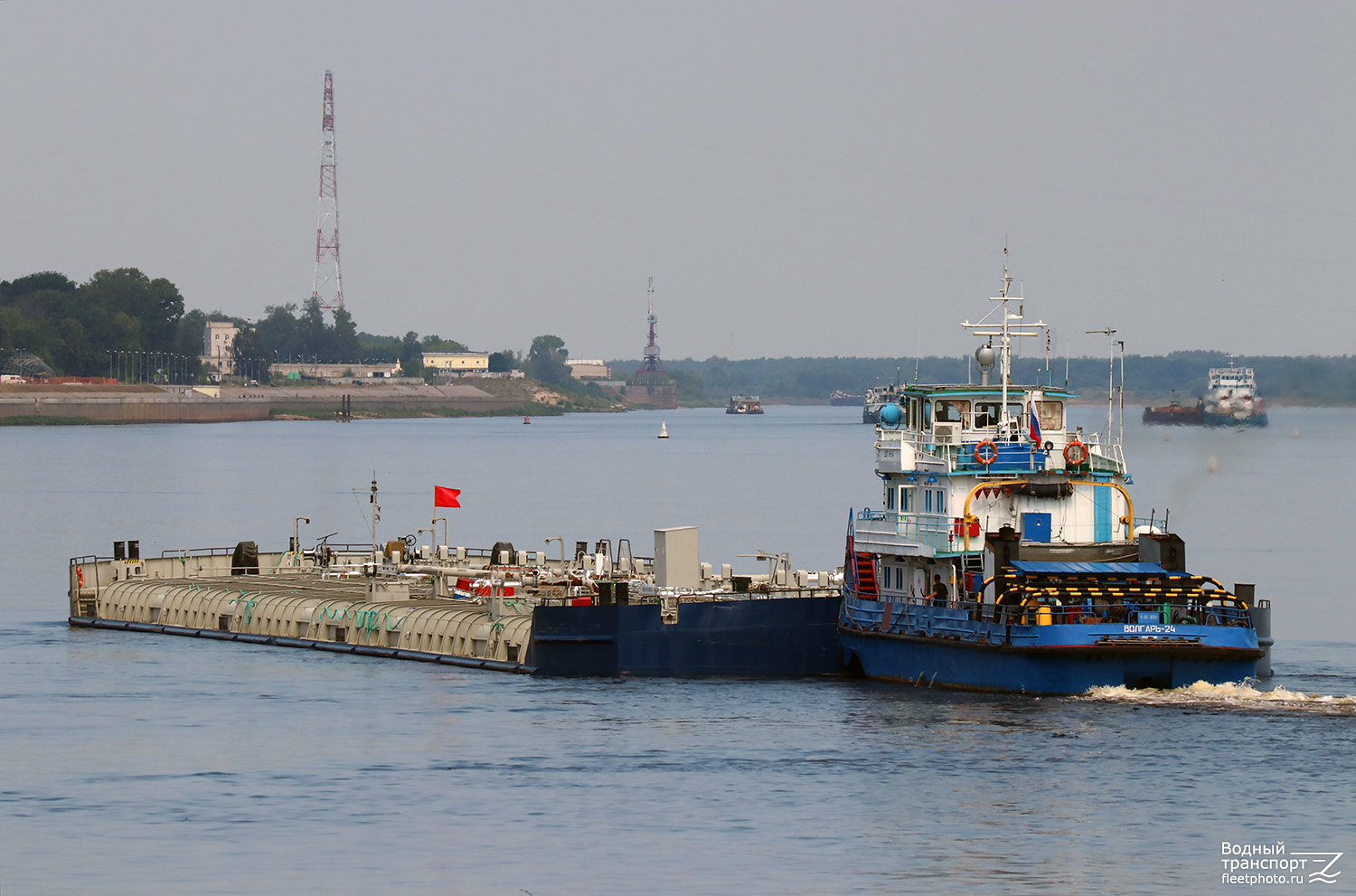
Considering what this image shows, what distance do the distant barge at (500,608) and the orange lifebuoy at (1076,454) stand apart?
868 centimetres

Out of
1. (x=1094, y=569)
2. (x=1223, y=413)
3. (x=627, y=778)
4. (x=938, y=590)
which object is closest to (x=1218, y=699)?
(x=1094, y=569)

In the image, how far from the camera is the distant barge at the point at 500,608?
6000 centimetres

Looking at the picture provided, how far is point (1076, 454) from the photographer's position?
58531 millimetres

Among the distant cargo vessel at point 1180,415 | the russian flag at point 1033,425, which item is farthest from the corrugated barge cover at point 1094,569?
the distant cargo vessel at point 1180,415

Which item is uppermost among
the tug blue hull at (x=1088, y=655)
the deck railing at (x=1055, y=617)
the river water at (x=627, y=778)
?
the deck railing at (x=1055, y=617)

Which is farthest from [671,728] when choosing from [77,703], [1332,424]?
[1332,424]

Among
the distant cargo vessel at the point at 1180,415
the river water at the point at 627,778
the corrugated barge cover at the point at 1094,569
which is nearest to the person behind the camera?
the river water at the point at 627,778

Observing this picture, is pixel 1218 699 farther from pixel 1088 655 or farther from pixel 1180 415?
pixel 1180 415

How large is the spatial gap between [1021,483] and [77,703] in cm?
2798

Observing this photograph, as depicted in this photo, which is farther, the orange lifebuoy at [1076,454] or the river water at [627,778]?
the orange lifebuoy at [1076,454]

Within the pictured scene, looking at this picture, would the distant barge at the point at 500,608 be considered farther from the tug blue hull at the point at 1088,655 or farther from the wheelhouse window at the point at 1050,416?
the wheelhouse window at the point at 1050,416

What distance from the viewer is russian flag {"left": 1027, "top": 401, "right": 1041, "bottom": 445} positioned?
2341 inches

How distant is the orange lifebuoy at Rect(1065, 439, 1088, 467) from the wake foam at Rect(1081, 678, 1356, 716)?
762cm

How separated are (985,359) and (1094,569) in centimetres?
929
